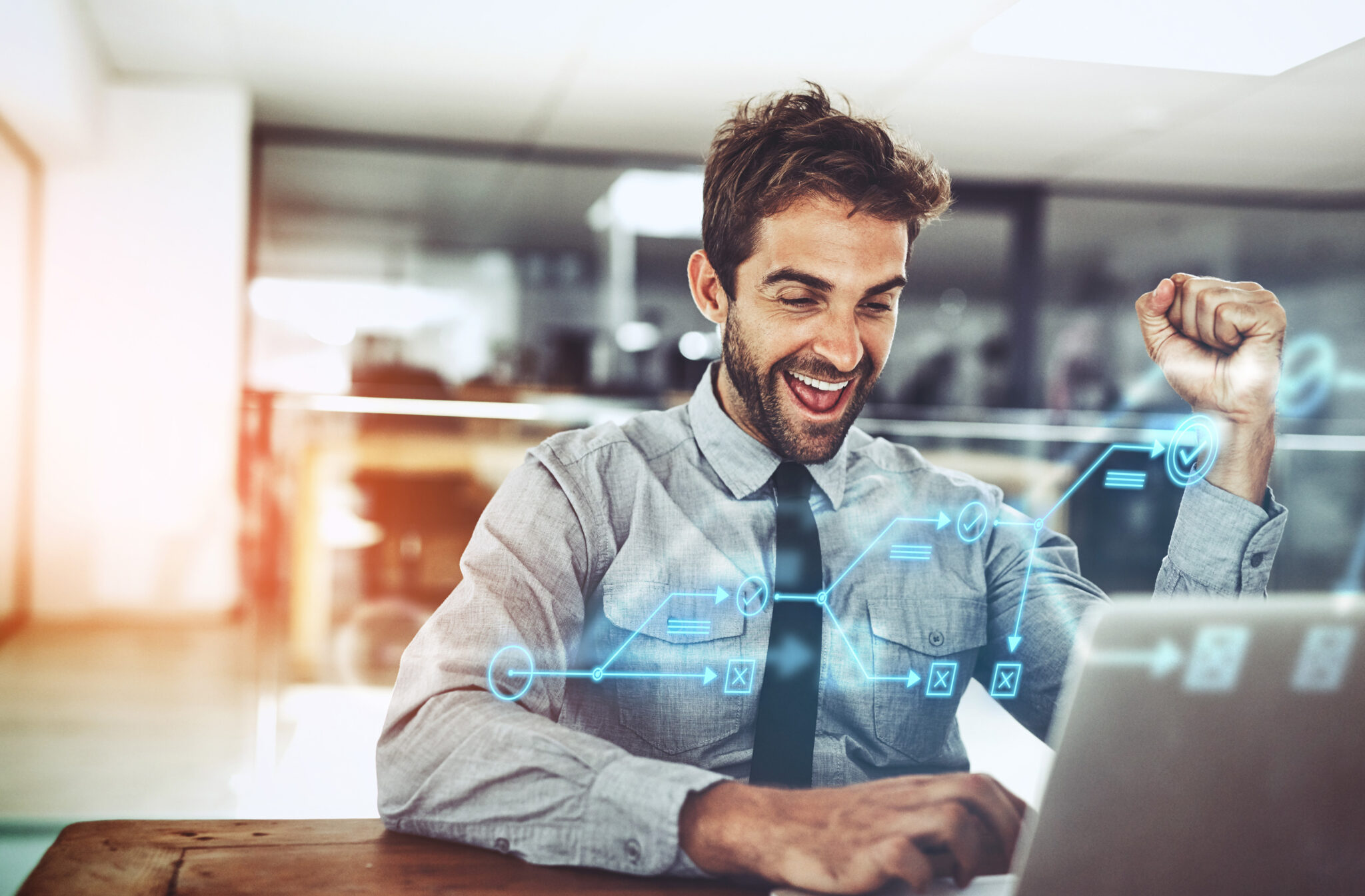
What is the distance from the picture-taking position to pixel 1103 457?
48.4 inches

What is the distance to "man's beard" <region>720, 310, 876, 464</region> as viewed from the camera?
92cm

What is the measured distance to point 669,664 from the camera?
2.82 ft

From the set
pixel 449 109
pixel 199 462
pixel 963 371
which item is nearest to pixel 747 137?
pixel 199 462

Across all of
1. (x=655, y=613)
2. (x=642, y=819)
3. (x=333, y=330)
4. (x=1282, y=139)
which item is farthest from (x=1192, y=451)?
(x=333, y=330)

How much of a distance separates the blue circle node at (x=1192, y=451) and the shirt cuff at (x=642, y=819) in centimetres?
56

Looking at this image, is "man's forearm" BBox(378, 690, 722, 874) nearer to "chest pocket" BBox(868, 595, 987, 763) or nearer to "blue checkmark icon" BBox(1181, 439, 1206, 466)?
"chest pocket" BBox(868, 595, 987, 763)

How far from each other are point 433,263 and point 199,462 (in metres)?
2.02

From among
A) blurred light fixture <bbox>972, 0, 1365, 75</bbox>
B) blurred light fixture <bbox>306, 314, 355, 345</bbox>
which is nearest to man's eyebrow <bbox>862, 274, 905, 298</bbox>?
blurred light fixture <bbox>972, 0, 1365, 75</bbox>

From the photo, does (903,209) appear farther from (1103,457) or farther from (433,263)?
(433,263)

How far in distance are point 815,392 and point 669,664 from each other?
294mm

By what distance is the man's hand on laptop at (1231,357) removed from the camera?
2.75ft

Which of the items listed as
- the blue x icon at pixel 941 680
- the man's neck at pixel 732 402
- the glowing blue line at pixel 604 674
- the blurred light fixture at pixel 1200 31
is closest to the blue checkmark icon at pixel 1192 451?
the blue x icon at pixel 941 680

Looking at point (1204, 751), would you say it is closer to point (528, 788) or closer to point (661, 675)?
point (528, 788)
